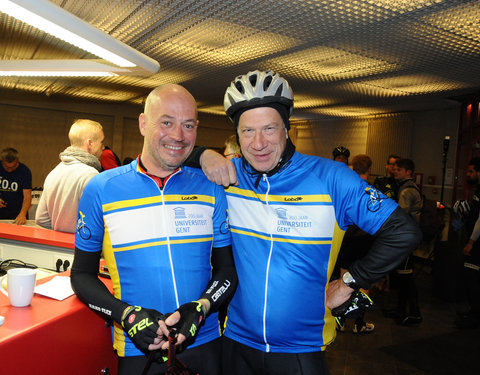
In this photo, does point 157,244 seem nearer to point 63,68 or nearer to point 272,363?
point 272,363

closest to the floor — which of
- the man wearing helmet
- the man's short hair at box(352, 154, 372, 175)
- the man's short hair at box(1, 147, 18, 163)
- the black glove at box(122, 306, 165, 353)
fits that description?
the man's short hair at box(352, 154, 372, 175)

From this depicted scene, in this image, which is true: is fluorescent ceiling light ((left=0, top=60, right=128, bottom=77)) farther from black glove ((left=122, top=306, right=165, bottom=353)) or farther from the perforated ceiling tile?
black glove ((left=122, top=306, right=165, bottom=353))

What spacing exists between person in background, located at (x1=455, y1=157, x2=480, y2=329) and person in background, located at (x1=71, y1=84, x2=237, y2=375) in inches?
149

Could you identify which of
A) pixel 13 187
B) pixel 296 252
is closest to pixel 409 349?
pixel 296 252

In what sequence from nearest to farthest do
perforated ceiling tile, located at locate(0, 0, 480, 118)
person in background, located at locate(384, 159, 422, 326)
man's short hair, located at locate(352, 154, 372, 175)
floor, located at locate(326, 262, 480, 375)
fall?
perforated ceiling tile, located at locate(0, 0, 480, 118) < floor, located at locate(326, 262, 480, 375) < person in background, located at locate(384, 159, 422, 326) < man's short hair, located at locate(352, 154, 372, 175)

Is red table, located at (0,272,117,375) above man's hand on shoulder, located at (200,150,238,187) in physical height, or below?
below

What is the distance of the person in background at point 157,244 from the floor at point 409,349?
2305 mm

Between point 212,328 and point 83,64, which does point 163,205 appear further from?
point 83,64

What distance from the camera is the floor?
3439mm

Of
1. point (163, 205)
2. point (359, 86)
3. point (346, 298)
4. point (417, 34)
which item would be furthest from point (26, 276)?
→ point (359, 86)

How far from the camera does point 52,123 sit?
31.4 feet

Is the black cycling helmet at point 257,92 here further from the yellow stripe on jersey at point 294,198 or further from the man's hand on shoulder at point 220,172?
the yellow stripe on jersey at point 294,198

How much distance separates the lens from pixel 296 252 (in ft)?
4.99

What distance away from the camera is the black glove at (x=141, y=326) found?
4.13 ft
